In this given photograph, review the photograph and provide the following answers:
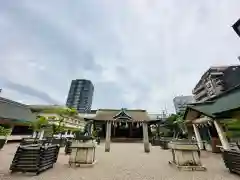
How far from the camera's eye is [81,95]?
107 meters

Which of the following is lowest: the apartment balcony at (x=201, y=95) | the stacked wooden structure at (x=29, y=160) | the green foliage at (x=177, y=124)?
the stacked wooden structure at (x=29, y=160)

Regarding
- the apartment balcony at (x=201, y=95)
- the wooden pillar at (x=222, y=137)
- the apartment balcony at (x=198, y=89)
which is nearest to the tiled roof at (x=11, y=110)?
the wooden pillar at (x=222, y=137)

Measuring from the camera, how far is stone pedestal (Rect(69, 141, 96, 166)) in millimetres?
5578

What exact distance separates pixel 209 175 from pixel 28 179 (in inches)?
222

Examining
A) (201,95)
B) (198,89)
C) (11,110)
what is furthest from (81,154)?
(198,89)

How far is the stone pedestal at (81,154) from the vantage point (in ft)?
18.3

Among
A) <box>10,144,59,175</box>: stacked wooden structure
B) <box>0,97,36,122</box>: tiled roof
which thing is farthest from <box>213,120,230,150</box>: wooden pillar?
<box>0,97,36,122</box>: tiled roof

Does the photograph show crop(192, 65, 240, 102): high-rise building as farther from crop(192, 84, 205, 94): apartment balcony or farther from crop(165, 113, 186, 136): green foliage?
crop(165, 113, 186, 136): green foliage

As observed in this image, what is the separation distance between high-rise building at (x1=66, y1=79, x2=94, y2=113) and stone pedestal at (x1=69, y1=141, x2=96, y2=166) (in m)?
99.8

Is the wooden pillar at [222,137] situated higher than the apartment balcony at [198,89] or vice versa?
the apartment balcony at [198,89]

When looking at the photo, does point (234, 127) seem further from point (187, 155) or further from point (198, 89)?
point (198, 89)

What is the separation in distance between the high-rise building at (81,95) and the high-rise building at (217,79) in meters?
81.2

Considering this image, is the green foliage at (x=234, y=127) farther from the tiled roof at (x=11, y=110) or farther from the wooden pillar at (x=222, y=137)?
the tiled roof at (x=11, y=110)

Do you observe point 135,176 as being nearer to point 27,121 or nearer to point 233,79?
point 27,121
